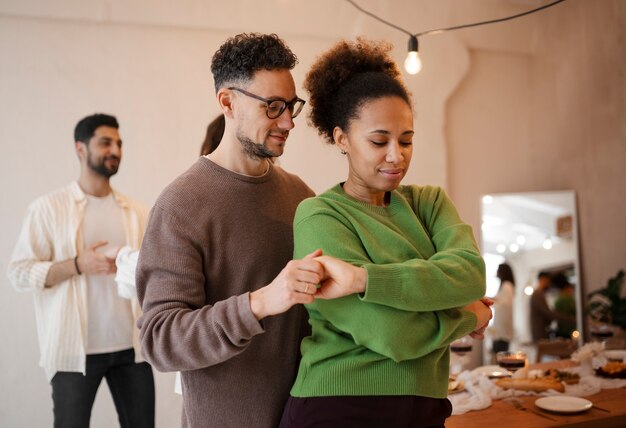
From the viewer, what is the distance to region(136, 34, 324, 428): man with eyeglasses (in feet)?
4.43

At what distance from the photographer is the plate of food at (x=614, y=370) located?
2775mm

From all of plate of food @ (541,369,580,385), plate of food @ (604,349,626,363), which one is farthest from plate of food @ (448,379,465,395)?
plate of food @ (604,349,626,363)

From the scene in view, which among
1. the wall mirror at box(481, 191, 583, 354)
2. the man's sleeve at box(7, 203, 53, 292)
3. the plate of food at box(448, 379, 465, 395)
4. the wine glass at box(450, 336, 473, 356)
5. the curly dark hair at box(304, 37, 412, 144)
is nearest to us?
the curly dark hair at box(304, 37, 412, 144)

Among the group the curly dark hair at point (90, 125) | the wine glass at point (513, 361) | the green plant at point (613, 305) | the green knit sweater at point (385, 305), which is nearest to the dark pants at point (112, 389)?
the curly dark hair at point (90, 125)

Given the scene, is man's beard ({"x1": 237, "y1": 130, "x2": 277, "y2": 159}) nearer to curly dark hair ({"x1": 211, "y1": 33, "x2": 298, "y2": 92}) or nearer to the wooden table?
curly dark hair ({"x1": 211, "y1": 33, "x2": 298, "y2": 92})

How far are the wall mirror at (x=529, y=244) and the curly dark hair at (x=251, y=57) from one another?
3.59 meters

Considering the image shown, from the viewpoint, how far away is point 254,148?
5.17ft

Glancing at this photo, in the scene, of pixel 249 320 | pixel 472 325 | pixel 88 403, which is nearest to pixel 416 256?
pixel 472 325

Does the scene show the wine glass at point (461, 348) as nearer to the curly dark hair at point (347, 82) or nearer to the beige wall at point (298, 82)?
the curly dark hair at point (347, 82)

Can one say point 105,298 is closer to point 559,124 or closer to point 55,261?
point 55,261

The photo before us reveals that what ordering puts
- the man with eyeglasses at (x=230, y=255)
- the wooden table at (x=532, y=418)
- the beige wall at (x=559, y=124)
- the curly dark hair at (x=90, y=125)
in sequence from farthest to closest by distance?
the beige wall at (x=559, y=124) < the curly dark hair at (x=90, y=125) < the wooden table at (x=532, y=418) < the man with eyeglasses at (x=230, y=255)

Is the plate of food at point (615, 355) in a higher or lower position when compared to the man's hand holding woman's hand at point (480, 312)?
lower

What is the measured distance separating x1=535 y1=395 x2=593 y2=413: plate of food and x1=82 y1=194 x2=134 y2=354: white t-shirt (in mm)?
1970

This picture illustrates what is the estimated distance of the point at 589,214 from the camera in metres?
4.75
